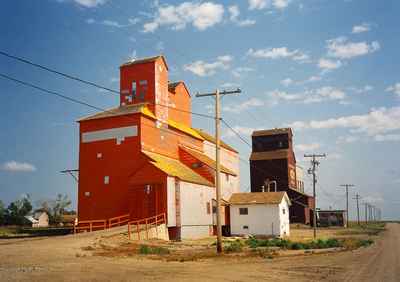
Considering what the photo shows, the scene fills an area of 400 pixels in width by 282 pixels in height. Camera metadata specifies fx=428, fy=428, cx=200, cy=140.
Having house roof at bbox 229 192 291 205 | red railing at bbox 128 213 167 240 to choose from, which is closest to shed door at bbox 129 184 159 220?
red railing at bbox 128 213 167 240

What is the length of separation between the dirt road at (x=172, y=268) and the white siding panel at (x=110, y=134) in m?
17.6

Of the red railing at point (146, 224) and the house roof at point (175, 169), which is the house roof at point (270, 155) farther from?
the red railing at point (146, 224)

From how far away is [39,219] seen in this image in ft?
331

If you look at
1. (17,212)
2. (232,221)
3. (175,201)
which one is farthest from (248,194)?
(17,212)

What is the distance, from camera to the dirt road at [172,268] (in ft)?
47.5

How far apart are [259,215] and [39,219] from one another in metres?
70.5

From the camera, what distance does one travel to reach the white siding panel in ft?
129

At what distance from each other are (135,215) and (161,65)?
16711 mm

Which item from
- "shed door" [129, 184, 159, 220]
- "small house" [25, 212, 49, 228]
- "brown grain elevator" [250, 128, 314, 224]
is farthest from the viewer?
"small house" [25, 212, 49, 228]

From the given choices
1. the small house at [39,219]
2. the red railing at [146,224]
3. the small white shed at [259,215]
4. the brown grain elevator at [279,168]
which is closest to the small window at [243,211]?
the small white shed at [259,215]

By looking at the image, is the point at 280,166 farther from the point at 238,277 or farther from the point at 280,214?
the point at 238,277

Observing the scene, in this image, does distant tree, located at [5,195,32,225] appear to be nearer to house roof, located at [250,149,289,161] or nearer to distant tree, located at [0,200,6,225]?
distant tree, located at [0,200,6,225]

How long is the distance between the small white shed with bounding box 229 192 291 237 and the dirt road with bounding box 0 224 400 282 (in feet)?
77.5

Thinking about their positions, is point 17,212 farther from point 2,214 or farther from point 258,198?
point 258,198
